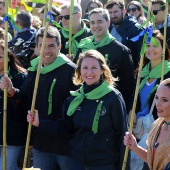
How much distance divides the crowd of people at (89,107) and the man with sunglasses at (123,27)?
0.90 m

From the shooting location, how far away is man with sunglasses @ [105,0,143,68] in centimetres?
726

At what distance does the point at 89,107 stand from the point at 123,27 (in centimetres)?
284

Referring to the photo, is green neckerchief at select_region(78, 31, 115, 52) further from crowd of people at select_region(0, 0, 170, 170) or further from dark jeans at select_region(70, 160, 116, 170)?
dark jeans at select_region(70, 160, 116, 170)

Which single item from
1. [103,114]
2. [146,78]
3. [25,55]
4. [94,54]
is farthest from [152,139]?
[25,55]

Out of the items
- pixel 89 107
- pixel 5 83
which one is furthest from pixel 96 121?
pixel 5 83

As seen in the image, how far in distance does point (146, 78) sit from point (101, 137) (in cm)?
131

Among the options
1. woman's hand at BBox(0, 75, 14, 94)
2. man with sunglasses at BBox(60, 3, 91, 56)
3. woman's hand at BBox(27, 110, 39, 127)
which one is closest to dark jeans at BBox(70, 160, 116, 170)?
woman's hand at BBox(27, 110, 39, 127)

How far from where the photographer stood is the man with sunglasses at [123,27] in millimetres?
7258

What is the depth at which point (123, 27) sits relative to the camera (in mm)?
7516

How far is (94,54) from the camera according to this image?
5066 mm

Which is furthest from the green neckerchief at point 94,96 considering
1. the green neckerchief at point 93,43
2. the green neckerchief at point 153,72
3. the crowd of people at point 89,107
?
the green neckerchief at point 93,43

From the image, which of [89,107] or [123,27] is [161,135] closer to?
[89,107]

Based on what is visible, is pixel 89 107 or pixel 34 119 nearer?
pixel 89 107

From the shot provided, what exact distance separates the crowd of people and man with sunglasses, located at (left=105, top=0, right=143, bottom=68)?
90cm
